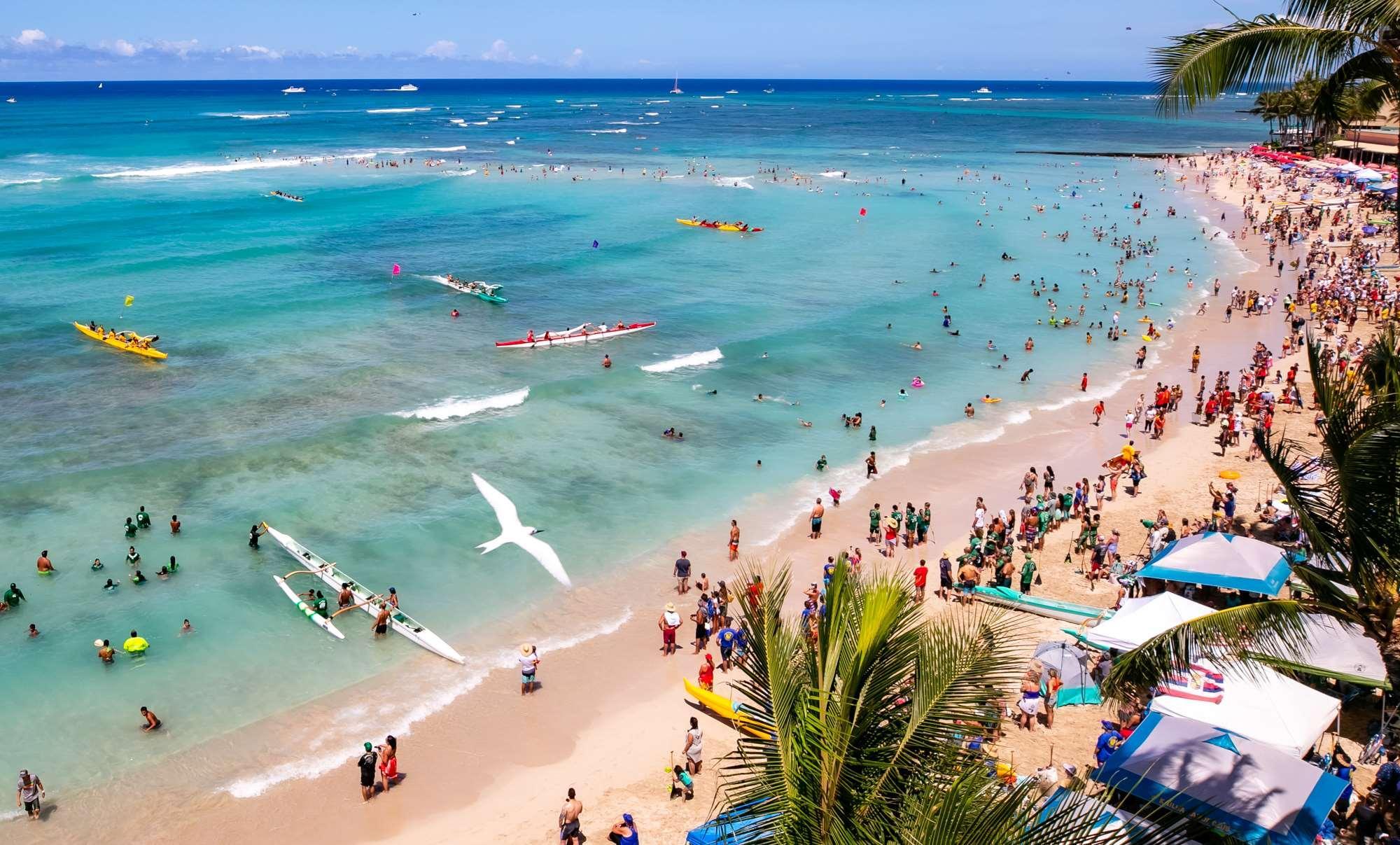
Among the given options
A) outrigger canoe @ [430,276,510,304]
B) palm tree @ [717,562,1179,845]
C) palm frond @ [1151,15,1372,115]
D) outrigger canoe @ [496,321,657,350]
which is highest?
palm frond @ [1151,15,1372,115]

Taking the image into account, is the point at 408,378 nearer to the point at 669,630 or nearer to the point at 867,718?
the point at 669,630

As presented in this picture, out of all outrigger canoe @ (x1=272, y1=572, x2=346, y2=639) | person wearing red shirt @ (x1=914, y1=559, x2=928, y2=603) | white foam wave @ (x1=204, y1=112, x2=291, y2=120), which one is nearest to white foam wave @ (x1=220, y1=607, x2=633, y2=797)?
outrigger canoe @ (x1=272, y1=572, x2=346, y2=639)

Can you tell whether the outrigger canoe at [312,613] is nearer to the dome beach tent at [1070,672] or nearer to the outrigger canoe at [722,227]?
the dome beach tent at [1070,672]

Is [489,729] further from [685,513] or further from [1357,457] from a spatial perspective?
[1357,457]

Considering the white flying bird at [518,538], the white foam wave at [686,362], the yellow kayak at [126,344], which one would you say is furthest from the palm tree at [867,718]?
the yellow kayak at [126,344]

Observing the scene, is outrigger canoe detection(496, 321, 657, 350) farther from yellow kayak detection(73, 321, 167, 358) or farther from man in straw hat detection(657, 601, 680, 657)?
man in straw hat detection(657, 601, 680, 657)

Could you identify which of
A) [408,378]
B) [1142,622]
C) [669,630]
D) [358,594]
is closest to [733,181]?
[408,378]

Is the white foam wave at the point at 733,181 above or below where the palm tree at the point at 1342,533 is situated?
above
